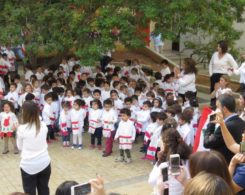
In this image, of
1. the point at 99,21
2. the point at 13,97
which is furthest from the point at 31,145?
the point at 13,97

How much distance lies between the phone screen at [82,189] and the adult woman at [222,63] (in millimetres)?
7694

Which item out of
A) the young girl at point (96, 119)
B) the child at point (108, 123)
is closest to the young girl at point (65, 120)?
the young girl at point (96, 119)

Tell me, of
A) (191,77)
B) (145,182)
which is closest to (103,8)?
(191,77)

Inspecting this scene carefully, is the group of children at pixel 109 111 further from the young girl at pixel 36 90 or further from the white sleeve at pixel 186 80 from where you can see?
the white sleeve at pixel 186 80

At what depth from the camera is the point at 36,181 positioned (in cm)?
572

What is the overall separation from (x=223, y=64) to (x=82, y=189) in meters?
7.94

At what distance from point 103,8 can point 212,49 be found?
417 centimetres

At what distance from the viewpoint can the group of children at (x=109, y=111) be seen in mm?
8484

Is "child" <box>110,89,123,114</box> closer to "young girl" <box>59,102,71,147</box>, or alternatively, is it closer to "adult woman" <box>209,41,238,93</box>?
"young girl" <box>59,102,71,147</box>

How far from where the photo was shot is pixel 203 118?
6410mm

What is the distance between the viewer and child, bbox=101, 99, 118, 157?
9062 mm

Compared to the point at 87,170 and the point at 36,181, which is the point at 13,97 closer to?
the point at 87,170

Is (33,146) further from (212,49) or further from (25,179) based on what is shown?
(212,49)

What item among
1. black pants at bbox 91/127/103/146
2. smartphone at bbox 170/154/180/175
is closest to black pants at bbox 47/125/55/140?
black pants at bbox 91/127/103/146
